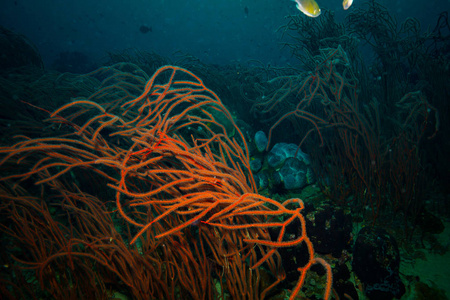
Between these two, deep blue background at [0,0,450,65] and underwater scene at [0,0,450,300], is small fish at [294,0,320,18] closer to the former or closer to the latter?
underwater scene at [0,0,450,300]

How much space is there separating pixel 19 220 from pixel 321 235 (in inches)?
131

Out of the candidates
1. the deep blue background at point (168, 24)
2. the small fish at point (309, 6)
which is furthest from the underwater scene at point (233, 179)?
the deep blue background at point (168, 24)

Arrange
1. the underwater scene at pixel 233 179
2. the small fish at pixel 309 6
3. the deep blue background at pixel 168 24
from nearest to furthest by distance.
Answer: the underwater scene at pixel 233 179 → the small fish at pixel 309 6 → the deep blue background at pixel 168 24

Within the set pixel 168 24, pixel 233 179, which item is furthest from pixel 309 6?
pixel 168 24

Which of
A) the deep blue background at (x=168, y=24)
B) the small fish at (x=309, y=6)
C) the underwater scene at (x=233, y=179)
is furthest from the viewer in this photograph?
the deep blue background at (x=168, y=24)

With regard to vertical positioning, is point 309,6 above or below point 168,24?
below

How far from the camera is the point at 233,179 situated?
154 cm

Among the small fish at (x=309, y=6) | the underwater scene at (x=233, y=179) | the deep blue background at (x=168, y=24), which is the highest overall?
the deep blue background at (x=168, y=24)

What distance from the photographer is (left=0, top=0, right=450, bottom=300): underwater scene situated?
1.79m

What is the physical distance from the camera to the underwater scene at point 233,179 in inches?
70.3

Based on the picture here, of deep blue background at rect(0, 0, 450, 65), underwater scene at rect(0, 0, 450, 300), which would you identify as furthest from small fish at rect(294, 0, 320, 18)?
deep blue background at rect(0, 0, 450, 65)

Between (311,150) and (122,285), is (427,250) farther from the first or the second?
(122,285)

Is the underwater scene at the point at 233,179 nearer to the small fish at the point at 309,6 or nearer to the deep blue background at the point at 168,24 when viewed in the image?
the small fish at the point at 309,6

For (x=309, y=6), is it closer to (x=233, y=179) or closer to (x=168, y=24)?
(x=233, y=179)
